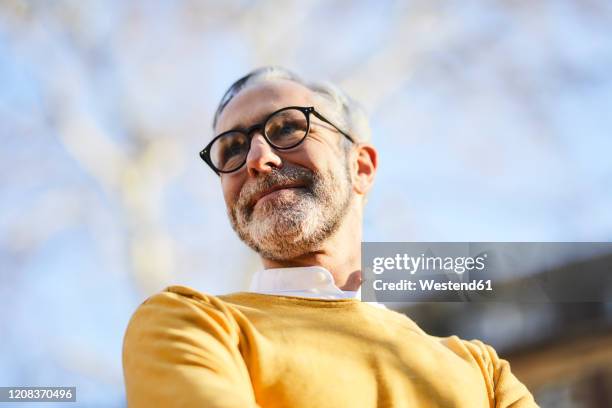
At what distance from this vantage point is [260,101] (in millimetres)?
1740

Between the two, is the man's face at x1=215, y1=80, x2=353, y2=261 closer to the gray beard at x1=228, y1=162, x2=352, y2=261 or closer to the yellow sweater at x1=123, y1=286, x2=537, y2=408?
the gray beard at x1=228, y1=162, x2=352, y2=261

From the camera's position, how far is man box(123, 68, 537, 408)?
1279 mm

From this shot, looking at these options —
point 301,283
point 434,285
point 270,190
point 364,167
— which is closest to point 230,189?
point 270,190

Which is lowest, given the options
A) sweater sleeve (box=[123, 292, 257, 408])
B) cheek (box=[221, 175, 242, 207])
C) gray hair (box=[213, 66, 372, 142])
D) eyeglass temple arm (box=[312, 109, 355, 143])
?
sweater sleeve (box=[123, 292, 257, 408])

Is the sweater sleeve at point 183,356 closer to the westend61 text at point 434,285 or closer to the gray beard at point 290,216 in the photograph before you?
the gray beard at point 290,216

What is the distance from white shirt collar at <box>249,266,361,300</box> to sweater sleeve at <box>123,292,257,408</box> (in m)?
0.25

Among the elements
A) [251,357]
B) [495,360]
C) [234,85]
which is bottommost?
[251,357]

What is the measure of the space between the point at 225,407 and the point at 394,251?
904mm

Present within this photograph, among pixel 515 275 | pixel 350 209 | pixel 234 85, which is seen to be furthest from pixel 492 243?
pixel 234 85

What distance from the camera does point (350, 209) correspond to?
5.80 ft

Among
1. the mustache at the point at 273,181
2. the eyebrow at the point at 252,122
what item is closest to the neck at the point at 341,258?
the mustache at the point at 273,181

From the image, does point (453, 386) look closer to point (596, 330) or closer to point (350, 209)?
point (350, 209)

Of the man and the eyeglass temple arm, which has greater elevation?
the eyeglass temple arm

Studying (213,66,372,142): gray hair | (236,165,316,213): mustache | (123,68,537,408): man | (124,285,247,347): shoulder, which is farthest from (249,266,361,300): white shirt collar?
(213,66,372,142): gray hair
